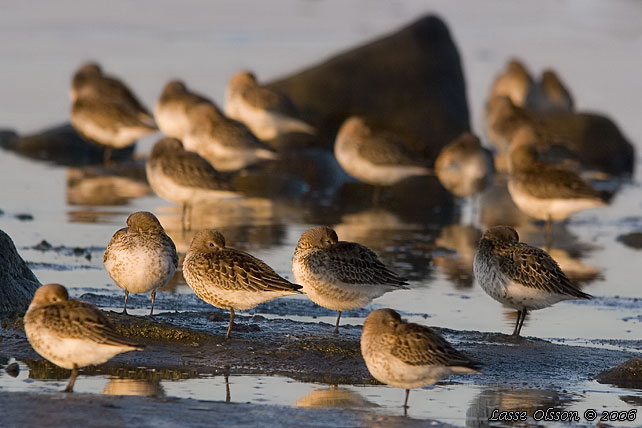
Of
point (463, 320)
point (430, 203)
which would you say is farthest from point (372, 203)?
point (463, 320)

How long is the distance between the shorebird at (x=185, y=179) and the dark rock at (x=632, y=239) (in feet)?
17.3

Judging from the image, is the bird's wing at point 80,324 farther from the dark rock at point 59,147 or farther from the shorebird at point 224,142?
the dark rock at point 59,147

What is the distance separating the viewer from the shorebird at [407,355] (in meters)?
7.86

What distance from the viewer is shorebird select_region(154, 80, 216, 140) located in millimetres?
21281

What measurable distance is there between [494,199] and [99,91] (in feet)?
24.9

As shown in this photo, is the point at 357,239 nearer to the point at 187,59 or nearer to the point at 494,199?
the point at 494,199

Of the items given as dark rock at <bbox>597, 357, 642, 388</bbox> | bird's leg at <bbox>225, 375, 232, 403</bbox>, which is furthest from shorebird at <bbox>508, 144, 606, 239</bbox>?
bird's leg at <bbox>225, 375, 232, 403</bbox>

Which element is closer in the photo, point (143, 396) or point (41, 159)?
point (143, 396)

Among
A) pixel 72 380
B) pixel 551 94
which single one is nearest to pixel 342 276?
pixel 72 380

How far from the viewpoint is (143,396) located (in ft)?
25.3

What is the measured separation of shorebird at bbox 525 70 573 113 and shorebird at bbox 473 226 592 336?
56.4 feet

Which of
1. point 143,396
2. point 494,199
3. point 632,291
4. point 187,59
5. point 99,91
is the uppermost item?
point 187,59

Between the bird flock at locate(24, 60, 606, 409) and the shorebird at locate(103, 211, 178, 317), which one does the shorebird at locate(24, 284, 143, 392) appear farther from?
the shorebird at locate(103, 211, 178, 317)

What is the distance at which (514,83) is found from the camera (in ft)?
90.7
